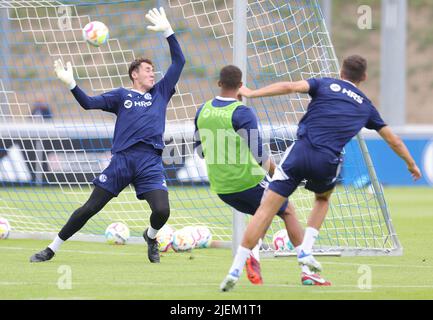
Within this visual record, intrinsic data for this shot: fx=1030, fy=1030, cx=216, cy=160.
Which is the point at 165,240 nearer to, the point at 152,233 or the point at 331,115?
the point at 152,233

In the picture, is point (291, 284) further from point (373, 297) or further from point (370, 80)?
point (370, 80)

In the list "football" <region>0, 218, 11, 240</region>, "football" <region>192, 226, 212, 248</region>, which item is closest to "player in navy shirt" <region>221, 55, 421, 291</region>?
"football" <region>192, 226, 212, 248</region>

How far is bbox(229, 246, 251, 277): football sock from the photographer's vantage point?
8.62 meters

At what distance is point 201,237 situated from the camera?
12.9m

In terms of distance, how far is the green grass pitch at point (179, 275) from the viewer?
863 centimetres

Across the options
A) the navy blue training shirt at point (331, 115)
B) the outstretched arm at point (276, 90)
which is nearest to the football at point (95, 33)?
the outstretched arm at point (276, 90)

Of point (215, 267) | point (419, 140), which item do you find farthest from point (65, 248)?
point (419, 140)

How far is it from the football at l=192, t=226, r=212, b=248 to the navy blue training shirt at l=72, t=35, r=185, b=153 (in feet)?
5.88

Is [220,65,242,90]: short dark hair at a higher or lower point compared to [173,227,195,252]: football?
higher

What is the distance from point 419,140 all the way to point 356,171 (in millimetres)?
11822

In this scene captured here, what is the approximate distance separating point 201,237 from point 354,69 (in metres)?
4.28

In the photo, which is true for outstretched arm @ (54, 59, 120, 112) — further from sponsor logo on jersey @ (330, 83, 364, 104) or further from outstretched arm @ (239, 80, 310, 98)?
sponsor logo on jersey @ (330, 83, 364, 104)

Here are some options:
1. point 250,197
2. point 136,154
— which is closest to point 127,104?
point 136,154
